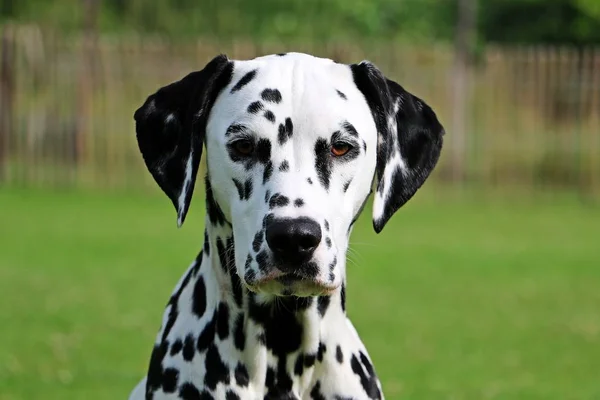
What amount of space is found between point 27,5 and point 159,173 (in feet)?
97.5

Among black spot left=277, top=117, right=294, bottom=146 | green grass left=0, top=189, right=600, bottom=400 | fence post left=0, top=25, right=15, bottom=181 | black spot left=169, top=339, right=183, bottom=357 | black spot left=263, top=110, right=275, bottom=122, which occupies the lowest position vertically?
green grass left=0, top=189, right=600, bottom=400

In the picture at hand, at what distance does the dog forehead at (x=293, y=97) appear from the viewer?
398cm

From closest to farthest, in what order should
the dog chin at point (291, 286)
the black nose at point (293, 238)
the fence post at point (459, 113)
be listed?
the black nose at point (293, 238)
the dog chin at point (291, 286)
the fence post at point (459, 113)

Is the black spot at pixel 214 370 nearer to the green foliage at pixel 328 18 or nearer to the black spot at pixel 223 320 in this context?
the black spot at pixel 223 320

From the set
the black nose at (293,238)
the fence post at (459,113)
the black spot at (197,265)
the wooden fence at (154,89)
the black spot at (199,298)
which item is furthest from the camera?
the fence post at (459,113)

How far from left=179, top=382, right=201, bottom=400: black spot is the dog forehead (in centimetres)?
84

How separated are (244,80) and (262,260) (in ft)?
2.19

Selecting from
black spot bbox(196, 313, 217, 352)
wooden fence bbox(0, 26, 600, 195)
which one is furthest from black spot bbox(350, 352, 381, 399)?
wooden fence bbox(0, 26, 600, 195)

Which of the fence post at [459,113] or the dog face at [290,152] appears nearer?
the dog face at [290,152]

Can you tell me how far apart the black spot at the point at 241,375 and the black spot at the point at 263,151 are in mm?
698

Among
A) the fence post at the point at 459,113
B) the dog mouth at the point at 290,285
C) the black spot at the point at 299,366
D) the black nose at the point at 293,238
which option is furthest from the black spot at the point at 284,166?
the fence post at the point at 459,113

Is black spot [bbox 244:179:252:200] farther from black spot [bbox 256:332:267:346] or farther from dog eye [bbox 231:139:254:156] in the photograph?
black spot [bbox 256:332:267:346]

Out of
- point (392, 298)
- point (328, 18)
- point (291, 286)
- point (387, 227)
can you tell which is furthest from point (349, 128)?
point (328, 18)

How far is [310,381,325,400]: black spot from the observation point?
4168 mm
